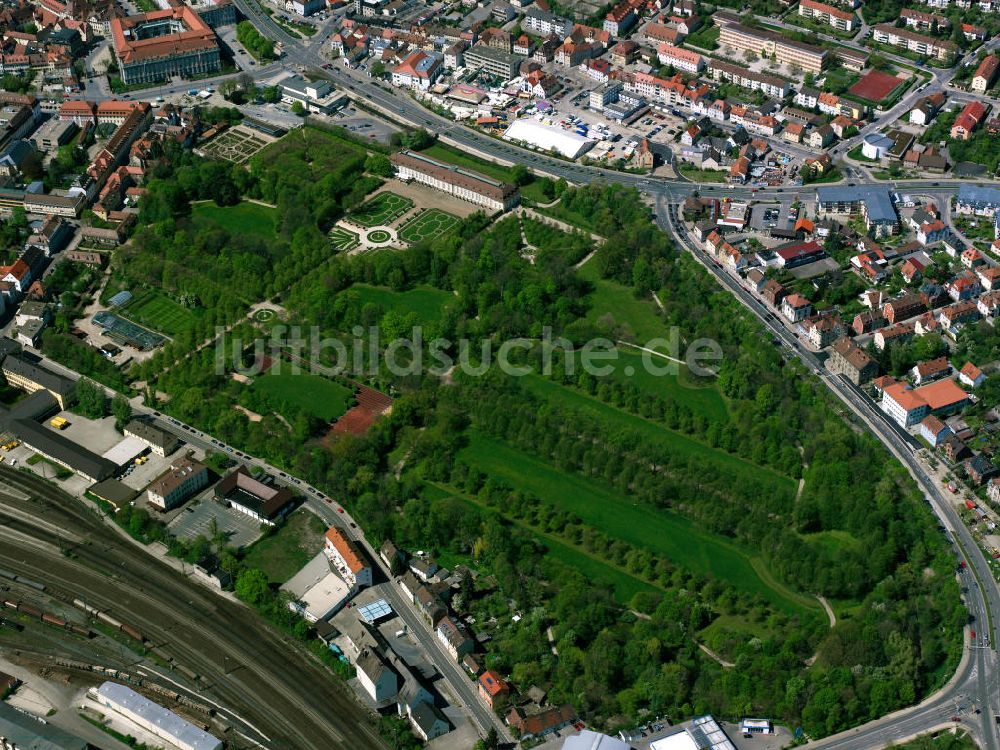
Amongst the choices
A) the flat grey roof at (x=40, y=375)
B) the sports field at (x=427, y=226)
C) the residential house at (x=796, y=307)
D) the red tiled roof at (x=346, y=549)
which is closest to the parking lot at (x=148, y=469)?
the flat grey roof at (x=40, y=375)

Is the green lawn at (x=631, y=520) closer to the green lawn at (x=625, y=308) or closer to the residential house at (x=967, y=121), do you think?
the green lawn at (x=625, y=308)

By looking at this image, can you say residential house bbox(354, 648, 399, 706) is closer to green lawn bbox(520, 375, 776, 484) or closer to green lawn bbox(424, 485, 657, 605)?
green lawn bbox(424, 485, 657, 605)

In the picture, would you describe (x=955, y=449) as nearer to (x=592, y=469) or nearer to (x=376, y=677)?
(x=592, y=469)

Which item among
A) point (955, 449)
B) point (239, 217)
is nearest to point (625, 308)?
point (955, 449)

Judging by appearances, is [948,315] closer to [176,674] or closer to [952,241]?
[952,241]

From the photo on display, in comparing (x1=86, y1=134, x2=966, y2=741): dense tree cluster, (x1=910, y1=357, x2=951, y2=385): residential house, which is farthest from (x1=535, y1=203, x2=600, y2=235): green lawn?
(x1=910, y1=357, x2=951, y2=385): residential house
